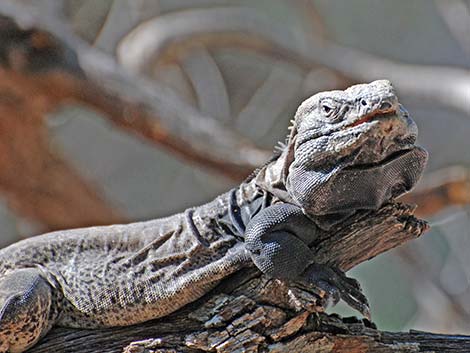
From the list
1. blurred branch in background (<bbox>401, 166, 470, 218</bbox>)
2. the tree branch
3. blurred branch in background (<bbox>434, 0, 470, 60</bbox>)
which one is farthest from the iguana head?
blurred branch in background (<bbox>434, 0, 470, 60</bbox>)

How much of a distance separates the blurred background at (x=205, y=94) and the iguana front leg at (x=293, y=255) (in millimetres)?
2307

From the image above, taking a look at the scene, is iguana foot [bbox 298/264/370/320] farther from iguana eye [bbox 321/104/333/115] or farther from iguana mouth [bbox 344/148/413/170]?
iguana eye [bbox 321/104/333/115]

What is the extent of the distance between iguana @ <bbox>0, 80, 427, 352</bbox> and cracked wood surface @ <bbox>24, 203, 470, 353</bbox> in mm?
58

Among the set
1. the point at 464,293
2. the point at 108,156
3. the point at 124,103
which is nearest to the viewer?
the point at 124,103

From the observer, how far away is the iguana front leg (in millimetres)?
2508

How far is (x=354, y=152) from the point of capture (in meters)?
2.47

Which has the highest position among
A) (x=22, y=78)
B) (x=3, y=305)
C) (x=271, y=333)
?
(x=22, y=78)

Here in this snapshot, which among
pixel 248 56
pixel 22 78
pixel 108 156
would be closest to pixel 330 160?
pixel 22 78

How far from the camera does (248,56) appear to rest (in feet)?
30.9

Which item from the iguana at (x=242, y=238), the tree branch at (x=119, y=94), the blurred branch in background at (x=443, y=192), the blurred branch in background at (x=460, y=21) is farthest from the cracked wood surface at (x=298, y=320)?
the blurred branch in background at (x=460, y=21)

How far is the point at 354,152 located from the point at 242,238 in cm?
51

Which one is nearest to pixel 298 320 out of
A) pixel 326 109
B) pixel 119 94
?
pixel 326 109

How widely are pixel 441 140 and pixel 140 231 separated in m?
6.91

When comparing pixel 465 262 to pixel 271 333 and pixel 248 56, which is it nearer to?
pixel 248 56
